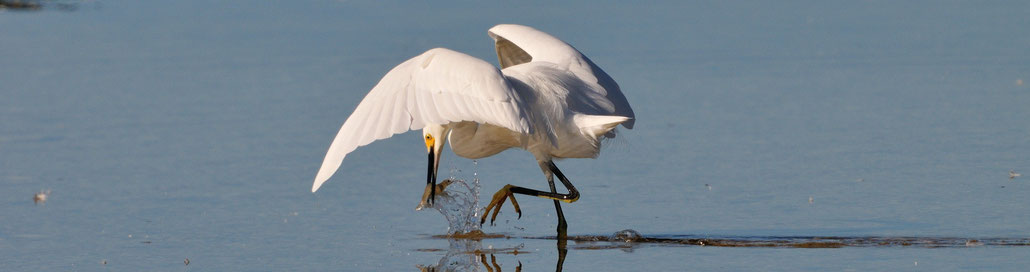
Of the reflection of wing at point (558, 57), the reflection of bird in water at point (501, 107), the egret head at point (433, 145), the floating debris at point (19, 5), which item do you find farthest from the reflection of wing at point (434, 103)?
the floating debris at point (19, 5)

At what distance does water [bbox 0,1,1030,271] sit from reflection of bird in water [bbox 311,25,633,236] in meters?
0.37

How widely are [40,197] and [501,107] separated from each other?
3.07 metres

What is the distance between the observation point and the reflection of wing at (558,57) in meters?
7.02

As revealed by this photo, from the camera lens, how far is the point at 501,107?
6.05 meters

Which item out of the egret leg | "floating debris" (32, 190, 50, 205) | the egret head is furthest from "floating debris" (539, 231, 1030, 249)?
"floating debris" (32, 190, 50, 205)

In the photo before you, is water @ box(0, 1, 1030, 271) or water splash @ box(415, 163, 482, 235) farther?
water splash @ box(415, 163, 482, 235)

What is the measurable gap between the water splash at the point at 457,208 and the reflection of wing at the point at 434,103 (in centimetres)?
97

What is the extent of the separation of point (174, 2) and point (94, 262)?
10.4 m

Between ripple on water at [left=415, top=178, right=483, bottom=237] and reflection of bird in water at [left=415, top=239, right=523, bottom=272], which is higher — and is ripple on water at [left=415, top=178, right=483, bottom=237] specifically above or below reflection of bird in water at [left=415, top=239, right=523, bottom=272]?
above

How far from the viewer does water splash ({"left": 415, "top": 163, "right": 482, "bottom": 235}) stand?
23.4 feet

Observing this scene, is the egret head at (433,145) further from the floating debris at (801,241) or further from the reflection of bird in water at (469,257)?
the floating debris at (801,241)

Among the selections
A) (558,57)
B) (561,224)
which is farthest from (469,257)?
(558,57)

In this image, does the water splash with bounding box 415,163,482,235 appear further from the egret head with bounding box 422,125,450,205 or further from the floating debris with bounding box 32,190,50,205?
the floating debris with bounding box 32,190,50,205

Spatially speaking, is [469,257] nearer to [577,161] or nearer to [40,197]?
[577,161]
